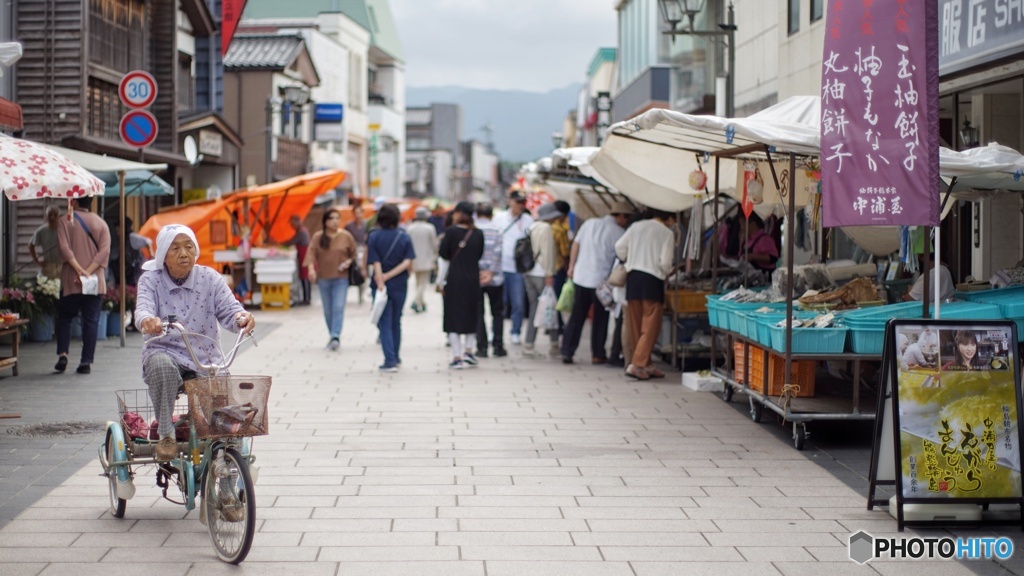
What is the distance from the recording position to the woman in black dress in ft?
44.1

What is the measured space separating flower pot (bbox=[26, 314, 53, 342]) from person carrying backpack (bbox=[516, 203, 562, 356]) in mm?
6239

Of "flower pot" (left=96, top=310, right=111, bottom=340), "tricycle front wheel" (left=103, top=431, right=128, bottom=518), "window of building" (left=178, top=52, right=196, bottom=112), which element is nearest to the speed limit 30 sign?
"flower pot" (left=96, top=310, right=111, bottom=340)

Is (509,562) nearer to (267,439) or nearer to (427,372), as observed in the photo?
(267,439)

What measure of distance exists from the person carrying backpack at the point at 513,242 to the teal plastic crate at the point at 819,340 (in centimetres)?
667

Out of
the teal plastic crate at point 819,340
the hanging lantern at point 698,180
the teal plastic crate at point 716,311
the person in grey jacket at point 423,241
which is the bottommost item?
the teal plastic crate at point 819,340

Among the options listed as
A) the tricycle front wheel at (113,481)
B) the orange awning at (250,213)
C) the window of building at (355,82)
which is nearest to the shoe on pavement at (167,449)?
the tricycle front wheel at (113,481)

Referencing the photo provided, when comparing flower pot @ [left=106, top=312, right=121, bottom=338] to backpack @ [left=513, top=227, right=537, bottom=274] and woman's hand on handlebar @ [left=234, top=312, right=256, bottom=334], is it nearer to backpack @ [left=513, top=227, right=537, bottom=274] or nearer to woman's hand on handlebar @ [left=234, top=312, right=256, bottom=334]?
backpack @ [left=513, top=227, right=537, bottom=274]

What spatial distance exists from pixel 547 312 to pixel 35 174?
6.75 meters

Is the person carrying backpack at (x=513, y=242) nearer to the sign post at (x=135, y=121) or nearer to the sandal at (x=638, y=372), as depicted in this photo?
the sandal at (x=638, y=372)

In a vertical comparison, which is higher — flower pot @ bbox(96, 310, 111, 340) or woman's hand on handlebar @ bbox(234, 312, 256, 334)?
woman's hand on handlebar @ bbox(234, 312, 256, 334)

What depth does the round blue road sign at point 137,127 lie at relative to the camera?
49.6 ft

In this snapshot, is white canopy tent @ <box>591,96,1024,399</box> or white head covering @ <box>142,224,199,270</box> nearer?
white head covering @ <box>142,224,199,270</box>

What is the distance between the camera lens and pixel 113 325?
1677cm

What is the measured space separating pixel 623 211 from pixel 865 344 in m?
5.90
